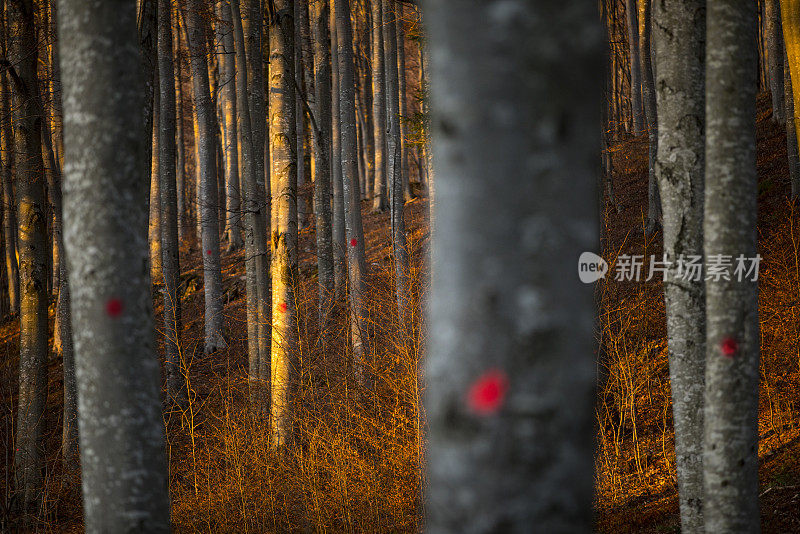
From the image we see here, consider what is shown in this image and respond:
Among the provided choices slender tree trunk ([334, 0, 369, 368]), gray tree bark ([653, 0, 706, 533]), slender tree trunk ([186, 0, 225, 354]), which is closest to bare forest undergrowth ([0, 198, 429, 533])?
slender tree trunk ([334, 0, 369, 368])

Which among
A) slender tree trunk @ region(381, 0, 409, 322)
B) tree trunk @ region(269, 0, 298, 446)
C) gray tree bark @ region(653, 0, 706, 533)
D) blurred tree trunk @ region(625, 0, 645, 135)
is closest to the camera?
gray tree bark @ region(653, 0, 706, 533)

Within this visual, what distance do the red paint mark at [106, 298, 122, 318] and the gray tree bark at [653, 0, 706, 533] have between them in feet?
10.9

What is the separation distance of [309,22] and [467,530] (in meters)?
21.3

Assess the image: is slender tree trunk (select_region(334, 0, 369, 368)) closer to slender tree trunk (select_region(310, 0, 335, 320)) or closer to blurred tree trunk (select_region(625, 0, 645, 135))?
slender tree trunk (select_region(310, 0, 335, 320))

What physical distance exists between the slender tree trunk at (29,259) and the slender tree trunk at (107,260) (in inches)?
314

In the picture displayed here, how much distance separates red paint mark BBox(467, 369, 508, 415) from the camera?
1.14 meters

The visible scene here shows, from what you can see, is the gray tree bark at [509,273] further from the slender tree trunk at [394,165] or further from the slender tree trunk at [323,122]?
the slender tree trunk at [323,122]

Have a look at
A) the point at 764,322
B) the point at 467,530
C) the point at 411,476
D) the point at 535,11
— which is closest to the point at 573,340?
the point at 467,530

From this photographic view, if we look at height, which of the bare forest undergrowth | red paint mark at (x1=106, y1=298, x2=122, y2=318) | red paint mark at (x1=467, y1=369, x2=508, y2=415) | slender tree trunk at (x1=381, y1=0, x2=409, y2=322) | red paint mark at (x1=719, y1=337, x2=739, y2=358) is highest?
slender tree trunk at (x1=381, y1=0, x2=409, y2=322)

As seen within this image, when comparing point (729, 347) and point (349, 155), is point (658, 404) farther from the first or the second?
point (349, 155)

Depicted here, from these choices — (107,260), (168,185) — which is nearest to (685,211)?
(107,260)

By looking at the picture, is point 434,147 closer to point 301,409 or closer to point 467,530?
point 467,530

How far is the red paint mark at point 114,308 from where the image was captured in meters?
2.50

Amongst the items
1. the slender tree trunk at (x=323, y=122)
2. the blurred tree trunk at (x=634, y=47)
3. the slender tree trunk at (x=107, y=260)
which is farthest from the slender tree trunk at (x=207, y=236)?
the slender tree trunk at (x=107, y=260)
